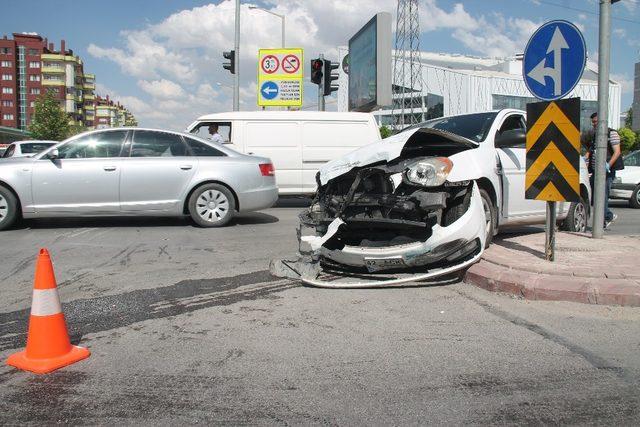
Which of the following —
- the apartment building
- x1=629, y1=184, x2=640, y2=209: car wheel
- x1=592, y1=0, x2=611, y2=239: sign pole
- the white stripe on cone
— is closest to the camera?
the white stripe on cone

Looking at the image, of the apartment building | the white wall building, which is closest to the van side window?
the white wall building

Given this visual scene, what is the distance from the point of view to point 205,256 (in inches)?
253

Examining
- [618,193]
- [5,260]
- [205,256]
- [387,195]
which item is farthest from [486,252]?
[618,193]

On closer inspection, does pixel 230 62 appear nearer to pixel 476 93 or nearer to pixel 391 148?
pixel 391 148

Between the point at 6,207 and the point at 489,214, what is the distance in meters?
7.17

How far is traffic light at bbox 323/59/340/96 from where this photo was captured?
17172mm

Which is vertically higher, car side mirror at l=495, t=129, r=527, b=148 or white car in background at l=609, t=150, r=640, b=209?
car side mirror at l=495, t=129, r=527, b=148

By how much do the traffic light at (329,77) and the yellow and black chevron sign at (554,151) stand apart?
12.4 metres

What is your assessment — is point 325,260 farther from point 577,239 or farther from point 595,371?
point 577,239

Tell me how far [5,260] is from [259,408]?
494cm

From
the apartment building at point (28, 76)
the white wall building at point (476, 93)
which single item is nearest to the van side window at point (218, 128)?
the white wall building at point (476, 93)

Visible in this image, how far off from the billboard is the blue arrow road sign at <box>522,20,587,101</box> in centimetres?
1246

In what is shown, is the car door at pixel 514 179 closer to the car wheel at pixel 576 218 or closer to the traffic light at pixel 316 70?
the car wheel at pixel 576 218

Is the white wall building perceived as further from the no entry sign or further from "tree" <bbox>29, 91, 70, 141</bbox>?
the no entry sign
